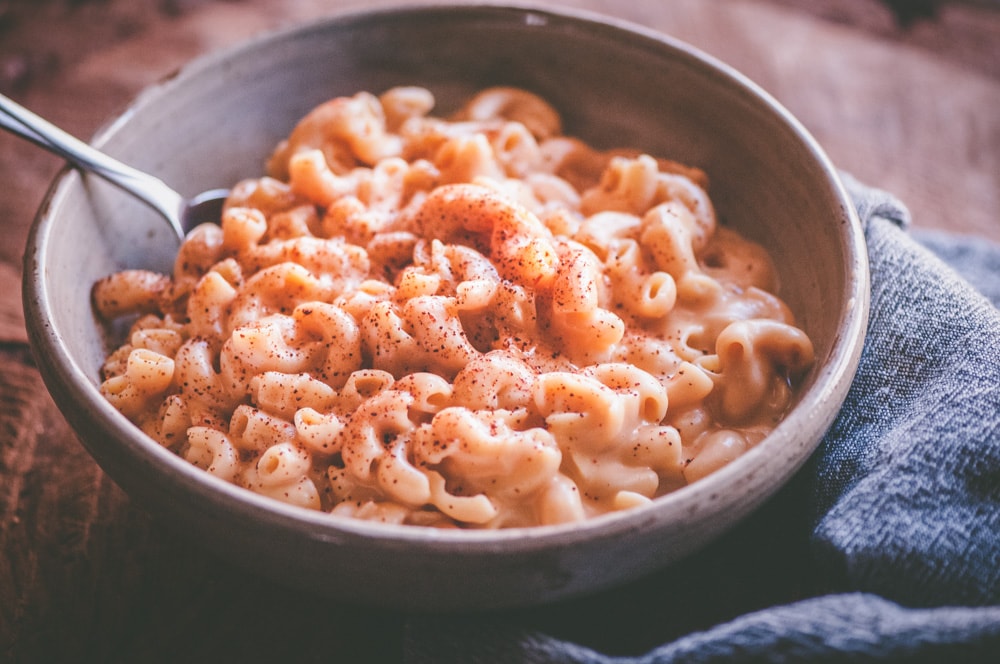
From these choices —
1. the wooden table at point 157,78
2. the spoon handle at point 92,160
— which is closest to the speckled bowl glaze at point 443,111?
the spoon handle at point 92,160

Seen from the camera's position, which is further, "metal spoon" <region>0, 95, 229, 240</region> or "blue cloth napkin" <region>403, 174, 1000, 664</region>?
"metal spoon" <region>0, 95, 229, 240</region>

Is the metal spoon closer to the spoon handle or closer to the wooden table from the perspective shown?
the spoon handle

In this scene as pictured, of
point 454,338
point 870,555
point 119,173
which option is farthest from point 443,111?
point 870,555

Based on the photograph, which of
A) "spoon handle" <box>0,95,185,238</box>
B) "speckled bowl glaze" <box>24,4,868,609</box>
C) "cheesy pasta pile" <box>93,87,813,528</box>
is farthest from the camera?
"spoon handle" <box>0,95,185,238</box>

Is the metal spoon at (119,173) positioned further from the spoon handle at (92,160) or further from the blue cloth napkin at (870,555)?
the blue cloth napkin at (870,555)

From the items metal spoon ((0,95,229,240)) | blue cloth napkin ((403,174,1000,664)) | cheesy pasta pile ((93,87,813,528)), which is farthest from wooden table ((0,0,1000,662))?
metal spoon ((0,95,229,240))

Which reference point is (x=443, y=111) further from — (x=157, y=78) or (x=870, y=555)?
(x=870, y=555)
